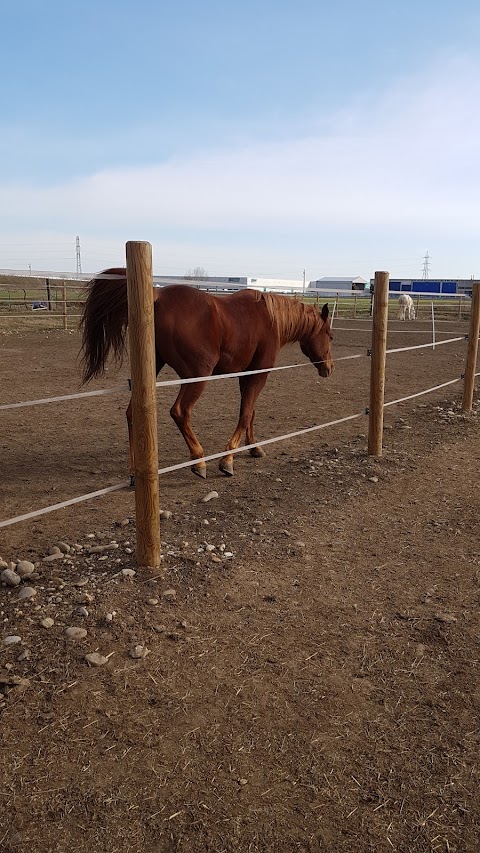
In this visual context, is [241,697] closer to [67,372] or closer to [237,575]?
[237,575]

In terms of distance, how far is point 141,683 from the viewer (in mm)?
1966

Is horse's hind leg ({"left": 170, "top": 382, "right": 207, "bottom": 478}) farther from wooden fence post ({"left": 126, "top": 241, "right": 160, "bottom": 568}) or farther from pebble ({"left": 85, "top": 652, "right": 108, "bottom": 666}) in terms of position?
pebble ({"left": 85, "top": 652, "right": 108, "bottom": 666})

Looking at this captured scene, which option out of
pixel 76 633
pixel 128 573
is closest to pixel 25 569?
pixel 128 573

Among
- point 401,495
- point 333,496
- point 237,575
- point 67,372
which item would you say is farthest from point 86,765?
point 67,372

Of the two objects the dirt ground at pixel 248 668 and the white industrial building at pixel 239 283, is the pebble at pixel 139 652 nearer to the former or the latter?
the dirt ground at pixel 248 668

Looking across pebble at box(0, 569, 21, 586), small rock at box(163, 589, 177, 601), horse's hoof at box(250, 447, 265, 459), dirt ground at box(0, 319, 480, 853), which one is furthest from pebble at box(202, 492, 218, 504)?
pebble at box(0, 569, 21, 586)

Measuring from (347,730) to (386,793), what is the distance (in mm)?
244

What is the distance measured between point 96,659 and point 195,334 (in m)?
2.49

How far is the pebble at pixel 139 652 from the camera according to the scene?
2.09m

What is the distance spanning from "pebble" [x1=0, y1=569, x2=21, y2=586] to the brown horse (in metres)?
1.35

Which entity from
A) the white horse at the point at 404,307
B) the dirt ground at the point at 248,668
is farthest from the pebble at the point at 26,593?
the white horse at the point at 404,307

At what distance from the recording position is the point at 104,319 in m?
3.90

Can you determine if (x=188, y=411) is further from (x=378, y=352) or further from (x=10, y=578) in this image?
(x=10, y=578)

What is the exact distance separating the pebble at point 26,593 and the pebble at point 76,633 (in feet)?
1.08
